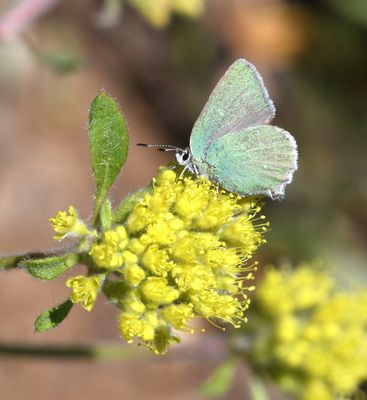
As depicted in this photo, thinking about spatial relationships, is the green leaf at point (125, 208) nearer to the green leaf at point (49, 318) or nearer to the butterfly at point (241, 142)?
the butterfly at point (241, 142)

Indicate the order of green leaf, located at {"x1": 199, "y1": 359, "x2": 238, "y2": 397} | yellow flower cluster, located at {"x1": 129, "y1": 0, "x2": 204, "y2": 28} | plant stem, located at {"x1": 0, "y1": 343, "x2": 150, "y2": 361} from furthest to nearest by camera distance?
yellow flower cluster, located at {"x1": 129, "y1": 0, "x2": 204, "y2": 28}
green leaf, located at {"x1": 199, "y1": 359, "x2": 238, "y2": 397}
plant stem, located at {"x1": 0, "y1": 343, "x2": 150, "y2": 361}

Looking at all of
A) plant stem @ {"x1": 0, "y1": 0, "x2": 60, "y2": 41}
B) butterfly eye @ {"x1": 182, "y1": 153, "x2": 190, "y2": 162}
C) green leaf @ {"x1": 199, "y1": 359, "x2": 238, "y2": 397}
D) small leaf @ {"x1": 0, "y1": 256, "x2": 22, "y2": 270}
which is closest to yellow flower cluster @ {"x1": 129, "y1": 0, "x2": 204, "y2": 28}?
plant stem @ {"x1": 0, "y1": 0, "x2": 60, "y2": 41}

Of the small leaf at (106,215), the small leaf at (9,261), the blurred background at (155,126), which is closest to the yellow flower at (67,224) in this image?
the small leaf at (106,215)

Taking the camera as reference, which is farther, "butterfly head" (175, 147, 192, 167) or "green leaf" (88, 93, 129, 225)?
"butterfly head" (175, 147, 192, 167)

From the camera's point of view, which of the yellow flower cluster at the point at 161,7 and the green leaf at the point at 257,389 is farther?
the yellow flower cluster at the point at 161,7

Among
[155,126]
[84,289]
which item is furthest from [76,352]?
[155,126]

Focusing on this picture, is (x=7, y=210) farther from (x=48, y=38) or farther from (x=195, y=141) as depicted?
(x=195, y=141)

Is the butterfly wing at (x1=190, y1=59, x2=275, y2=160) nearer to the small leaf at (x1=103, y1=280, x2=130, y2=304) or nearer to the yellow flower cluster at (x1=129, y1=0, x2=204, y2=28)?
the small leaf at (x1=103, y1=280, x2=130, y2=304)
